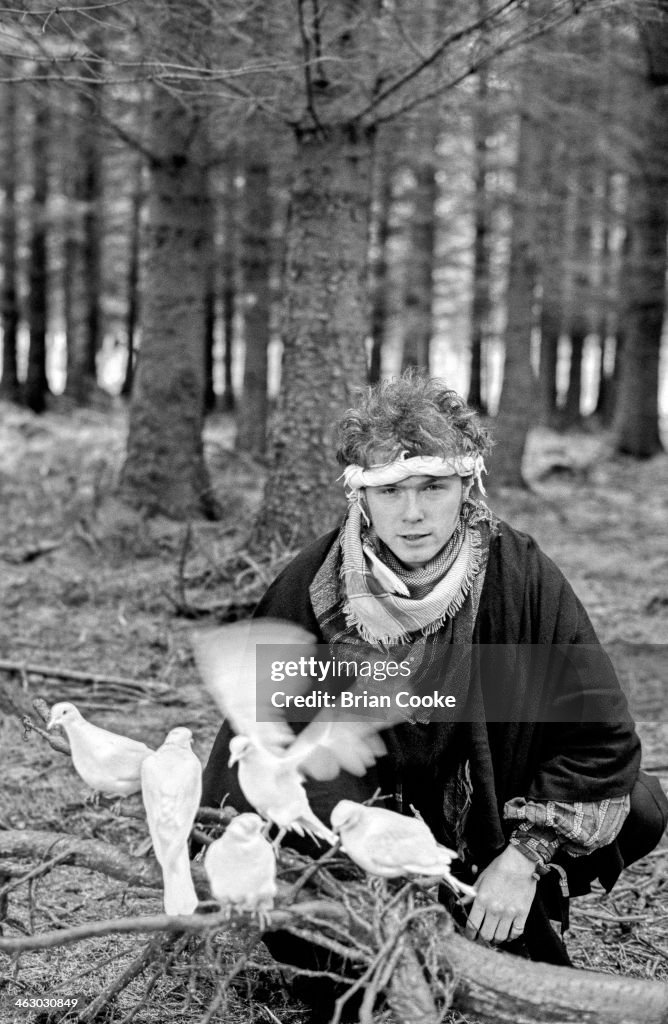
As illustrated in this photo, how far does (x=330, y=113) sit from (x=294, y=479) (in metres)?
1.97

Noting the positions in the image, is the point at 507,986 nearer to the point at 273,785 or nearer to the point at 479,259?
the point at 273,785

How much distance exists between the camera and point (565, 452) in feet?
54.3

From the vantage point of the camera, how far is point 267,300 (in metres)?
13.1

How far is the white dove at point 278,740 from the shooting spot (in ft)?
6.85

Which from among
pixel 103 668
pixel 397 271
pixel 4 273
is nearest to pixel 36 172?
pixel 4 273

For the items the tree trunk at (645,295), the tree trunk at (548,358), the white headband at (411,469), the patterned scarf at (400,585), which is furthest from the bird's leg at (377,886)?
the tree trunk at (548,358)

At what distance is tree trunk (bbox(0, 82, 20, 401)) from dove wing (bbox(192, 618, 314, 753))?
15425 millimetres

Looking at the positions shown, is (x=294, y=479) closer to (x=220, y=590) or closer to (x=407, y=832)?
(x=220, y=590)

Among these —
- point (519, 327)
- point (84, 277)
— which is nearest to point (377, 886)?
point (519, 327)

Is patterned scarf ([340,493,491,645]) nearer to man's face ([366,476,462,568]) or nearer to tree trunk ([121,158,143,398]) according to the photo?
man's face ([366,476,462,568])

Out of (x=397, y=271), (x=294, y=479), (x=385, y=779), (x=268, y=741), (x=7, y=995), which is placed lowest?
(x=7, y=995)

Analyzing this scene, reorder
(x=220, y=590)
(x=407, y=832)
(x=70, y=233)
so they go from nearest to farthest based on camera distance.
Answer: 1. (x=407, y=832)
2. (x=220, y=590)
3. (x=70, y=233)

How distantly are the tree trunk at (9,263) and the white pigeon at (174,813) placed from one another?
52.6 ft

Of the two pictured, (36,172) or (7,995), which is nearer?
(7,995)
